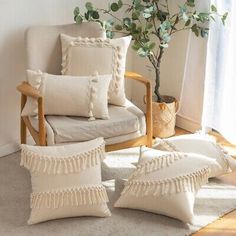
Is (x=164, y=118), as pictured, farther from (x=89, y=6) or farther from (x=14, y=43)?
(x=14, y=43)

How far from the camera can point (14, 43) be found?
2.96 meters

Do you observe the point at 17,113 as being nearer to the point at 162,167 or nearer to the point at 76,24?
the point at 76,24

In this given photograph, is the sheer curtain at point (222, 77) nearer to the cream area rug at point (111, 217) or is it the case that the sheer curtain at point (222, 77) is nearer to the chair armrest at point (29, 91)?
the cream area rug at point (111, 217)

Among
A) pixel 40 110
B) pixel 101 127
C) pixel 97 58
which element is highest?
pixel 97 58

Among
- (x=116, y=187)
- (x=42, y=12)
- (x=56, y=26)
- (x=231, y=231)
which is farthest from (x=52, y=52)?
(x=231, y=231)

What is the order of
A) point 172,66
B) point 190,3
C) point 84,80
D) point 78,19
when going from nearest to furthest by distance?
point 84,80
point 78,19
point 190,3
point 172,66

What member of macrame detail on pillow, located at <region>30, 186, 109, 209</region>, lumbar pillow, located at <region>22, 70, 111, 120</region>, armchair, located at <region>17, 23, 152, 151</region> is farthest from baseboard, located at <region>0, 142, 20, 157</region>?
macrame detail on pillow, located at <region>30, 186, 109, 209</region>

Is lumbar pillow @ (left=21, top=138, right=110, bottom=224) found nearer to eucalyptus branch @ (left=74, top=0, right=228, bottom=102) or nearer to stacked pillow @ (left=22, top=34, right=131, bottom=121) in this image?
stacked pillow @ (left=22, top=34, right=131, bottom=121)

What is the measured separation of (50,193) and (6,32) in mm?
1192

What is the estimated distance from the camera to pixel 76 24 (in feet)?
9.63

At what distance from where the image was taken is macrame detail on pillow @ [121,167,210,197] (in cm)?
230

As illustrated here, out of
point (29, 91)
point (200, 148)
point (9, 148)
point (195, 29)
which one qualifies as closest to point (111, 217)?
point (200, 148)

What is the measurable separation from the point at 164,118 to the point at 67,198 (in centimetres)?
127

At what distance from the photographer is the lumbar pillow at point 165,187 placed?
90.0 inches
